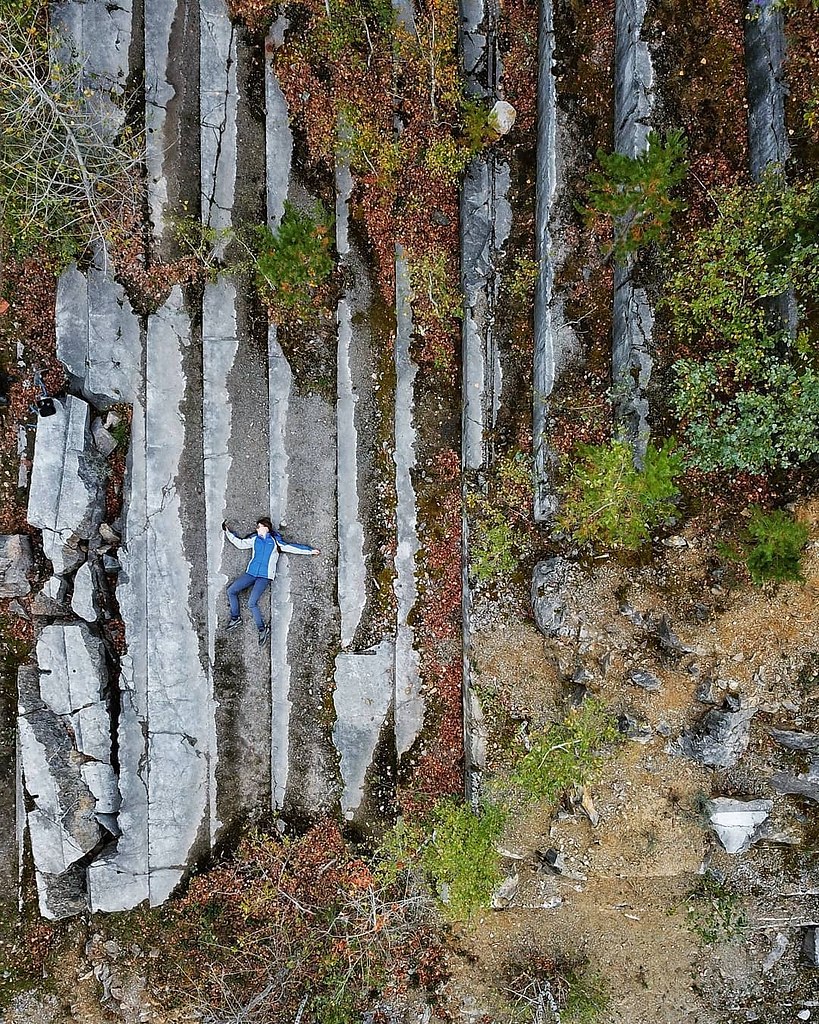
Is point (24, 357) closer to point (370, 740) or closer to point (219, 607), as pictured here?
point (219, 607)

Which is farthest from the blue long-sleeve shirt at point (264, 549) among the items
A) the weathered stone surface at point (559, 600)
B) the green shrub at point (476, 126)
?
the green shrub at point (476, 126)

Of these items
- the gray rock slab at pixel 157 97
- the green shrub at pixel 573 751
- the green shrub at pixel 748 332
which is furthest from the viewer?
the gray rock slab at pixel 157 97

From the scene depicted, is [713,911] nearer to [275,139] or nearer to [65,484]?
[65,484]

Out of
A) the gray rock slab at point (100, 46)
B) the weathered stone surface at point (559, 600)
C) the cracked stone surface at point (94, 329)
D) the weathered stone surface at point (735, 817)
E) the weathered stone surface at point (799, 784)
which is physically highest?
the gray rock slab at point (100, 46)

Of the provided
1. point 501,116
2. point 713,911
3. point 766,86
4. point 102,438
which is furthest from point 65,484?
point 713,911

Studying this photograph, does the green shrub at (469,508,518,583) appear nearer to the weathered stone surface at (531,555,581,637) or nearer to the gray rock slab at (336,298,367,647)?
the weathered stone surface at (531,555,581,637)

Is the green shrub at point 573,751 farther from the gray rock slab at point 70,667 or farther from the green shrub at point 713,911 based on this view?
the gray rock slab at point 70,667
